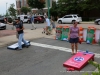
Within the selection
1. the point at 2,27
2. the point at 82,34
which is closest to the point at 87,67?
the point at 82,34

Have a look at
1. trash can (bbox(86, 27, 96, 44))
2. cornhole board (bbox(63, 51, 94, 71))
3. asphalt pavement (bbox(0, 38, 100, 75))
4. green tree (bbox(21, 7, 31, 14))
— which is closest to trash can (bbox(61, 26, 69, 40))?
trash can (bbox(86, 27, 96, 44))

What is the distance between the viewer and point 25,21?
3894 centimetres

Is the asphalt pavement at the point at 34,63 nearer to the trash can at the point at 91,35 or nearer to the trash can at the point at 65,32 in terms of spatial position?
the trash can at the point at 91,35

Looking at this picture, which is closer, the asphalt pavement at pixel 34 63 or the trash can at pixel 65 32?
the asphalt pavement at pixel 34 63

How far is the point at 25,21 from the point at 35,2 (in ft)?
45.8

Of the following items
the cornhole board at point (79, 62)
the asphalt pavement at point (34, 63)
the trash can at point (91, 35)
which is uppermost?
the trash can at point (91, 35)

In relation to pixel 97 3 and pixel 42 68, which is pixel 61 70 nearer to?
pixel 42 68

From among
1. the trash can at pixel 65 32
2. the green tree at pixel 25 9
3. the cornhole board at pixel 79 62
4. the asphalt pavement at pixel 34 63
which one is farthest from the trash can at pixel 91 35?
the green tree at pixel 25 9

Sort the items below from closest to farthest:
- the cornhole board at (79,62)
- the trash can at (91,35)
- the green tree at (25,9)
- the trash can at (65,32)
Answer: the cornhole board at (79,62), the trash can at (91,35), the trash can at (65,32), the green tree at (25,9)

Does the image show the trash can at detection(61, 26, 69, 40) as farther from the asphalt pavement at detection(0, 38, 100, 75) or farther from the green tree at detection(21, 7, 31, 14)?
the green tree at detection(21, 7, 31, 14)

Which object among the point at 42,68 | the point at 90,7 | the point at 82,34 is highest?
the point at 90,7

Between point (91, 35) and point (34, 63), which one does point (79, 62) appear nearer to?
point (34, 63)

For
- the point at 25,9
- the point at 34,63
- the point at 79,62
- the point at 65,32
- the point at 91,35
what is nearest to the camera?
the point at 79,62

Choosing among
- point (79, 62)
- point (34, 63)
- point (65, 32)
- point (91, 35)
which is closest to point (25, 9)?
point (65, 32)
